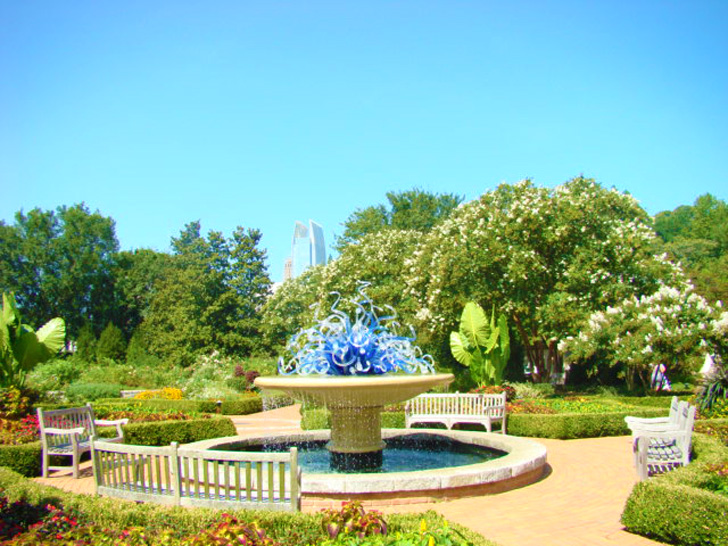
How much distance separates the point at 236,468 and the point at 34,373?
22.1m

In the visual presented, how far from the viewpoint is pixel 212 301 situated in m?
37.7

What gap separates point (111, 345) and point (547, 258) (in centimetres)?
3190

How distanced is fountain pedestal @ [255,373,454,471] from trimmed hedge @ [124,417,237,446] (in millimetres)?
4779

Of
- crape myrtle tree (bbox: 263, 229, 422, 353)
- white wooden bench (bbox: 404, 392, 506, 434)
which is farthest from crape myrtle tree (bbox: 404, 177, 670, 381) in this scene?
white wooden bench (bbox: 404, 392, 506, 434)

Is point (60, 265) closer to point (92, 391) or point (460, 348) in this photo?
point (92, 391)

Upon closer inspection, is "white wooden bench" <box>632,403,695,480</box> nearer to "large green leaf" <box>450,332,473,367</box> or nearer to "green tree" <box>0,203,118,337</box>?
"large green leaf" <box>450,332,473,367</box>

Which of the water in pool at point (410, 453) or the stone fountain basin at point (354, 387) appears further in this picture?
the water in pool at point (410, 453)

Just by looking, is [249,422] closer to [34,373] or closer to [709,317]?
[34,373]

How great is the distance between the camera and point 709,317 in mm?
16812

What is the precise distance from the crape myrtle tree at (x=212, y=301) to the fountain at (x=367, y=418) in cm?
2847

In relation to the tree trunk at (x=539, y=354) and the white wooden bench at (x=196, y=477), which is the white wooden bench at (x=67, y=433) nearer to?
the white wooden bench at (x=196, y=477)

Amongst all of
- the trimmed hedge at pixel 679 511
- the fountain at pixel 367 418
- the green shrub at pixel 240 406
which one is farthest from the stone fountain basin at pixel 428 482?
the green shrub at pixel 240 406

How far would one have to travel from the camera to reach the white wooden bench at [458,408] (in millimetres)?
12336

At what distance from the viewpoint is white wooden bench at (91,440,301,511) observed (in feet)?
18.0
